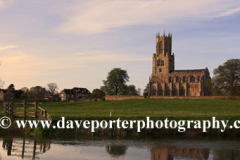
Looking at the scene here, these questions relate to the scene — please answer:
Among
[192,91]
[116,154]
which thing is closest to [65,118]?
[116,154]

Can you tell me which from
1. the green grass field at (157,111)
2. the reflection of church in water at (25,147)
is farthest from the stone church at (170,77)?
the reflection of church in water at (25,147)

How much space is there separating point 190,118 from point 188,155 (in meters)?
11.2

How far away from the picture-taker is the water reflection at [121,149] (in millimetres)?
21891

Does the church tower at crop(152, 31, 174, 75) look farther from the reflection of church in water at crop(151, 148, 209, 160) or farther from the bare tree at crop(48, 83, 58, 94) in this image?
the reflection of church in water at crop(151, 148, 209, 160)

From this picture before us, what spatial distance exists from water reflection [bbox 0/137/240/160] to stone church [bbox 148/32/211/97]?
8233 cm

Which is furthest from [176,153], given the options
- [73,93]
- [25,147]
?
[73,93]

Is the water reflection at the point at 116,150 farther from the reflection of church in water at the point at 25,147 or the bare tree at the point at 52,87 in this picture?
the bare tree at the point at 52,87

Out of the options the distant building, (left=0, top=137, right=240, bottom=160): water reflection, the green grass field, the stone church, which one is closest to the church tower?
the stone church

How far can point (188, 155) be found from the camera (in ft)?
73.3

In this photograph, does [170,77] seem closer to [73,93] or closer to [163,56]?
[163,56]

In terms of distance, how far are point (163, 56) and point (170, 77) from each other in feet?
43.8

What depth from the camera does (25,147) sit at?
24.9m

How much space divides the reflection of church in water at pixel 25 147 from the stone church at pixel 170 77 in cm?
8382

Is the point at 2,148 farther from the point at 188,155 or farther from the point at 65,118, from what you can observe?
the point at 188,155
